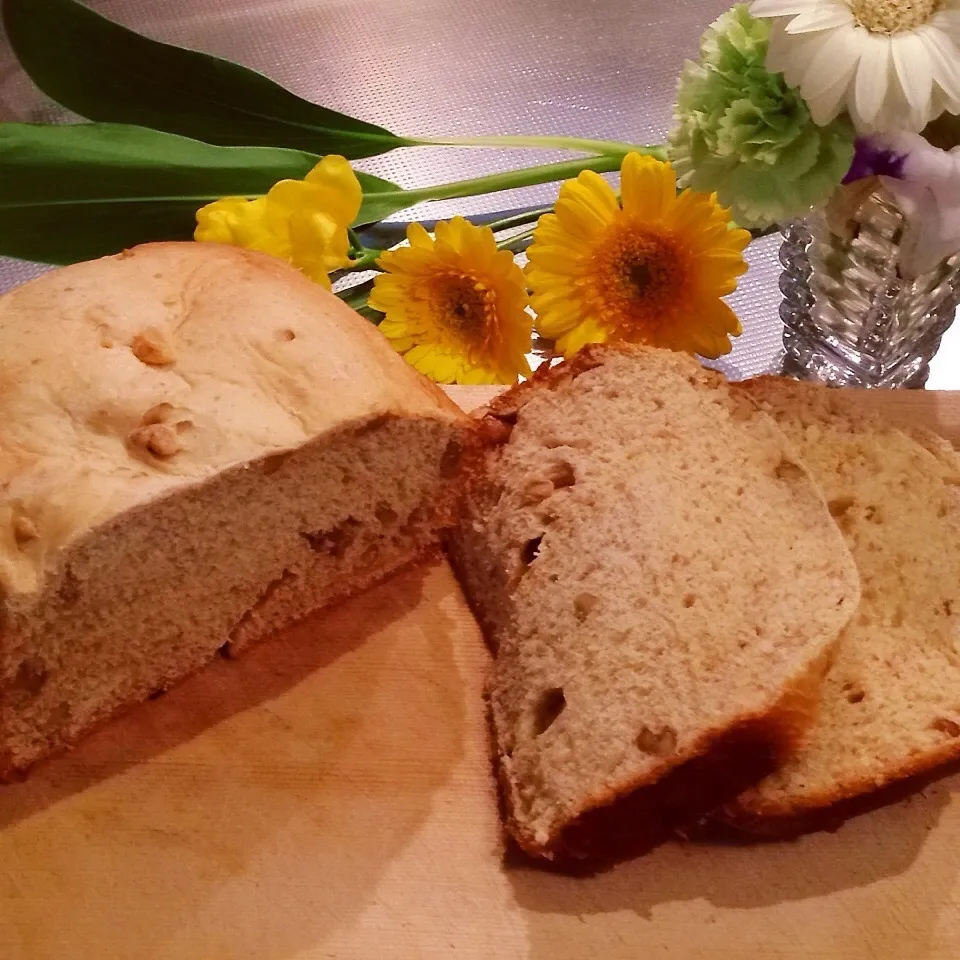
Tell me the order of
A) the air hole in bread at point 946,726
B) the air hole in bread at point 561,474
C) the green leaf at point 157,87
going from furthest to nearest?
the green leaf at point 157,87
the air hole in bread at point 561,474
the air hole in bread at point 946,726

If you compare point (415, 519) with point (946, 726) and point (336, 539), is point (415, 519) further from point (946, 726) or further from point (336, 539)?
point (946, 726)

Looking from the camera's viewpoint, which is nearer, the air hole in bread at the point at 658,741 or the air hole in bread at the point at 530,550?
the air hole in bread at the point at 658,741

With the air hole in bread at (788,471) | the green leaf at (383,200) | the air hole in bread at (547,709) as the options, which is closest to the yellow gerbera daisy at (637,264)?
the air hole in bread at (788,471)

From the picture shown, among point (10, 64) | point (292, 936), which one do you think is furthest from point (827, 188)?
point (10, 64)

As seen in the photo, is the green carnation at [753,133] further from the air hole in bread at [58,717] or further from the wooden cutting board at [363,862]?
the air hole in bread at [58,717]

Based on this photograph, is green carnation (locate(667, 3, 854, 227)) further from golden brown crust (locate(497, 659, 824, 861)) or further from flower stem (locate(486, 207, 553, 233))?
flower stem (locate(486, 207, 553, 233))

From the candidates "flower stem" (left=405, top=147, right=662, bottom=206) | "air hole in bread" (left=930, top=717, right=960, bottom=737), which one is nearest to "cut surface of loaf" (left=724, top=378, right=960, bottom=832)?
"air hole in bread" (left=930, top=717, right=960, bottom=737)

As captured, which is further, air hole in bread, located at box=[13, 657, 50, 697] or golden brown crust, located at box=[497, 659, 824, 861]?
air hole in bread, located at box=[13, 657, 50, 697]

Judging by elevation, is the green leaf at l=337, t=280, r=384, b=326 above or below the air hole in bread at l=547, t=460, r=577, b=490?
below
